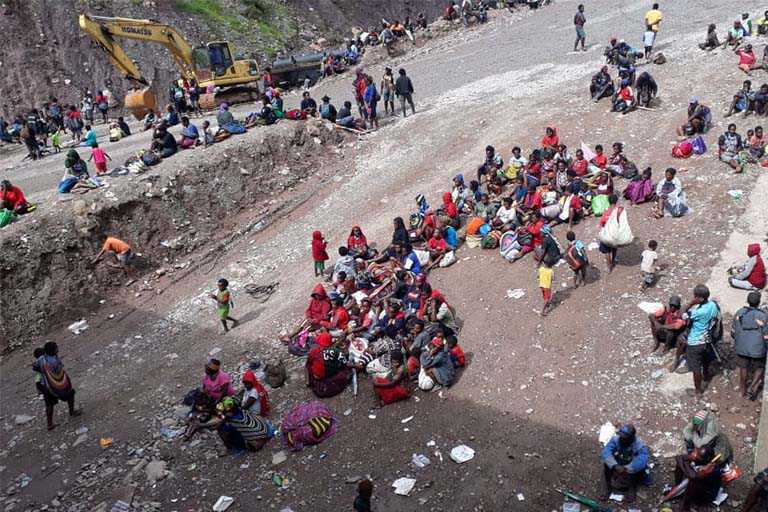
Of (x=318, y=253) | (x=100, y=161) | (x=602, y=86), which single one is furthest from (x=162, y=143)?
(x=602, y=86)

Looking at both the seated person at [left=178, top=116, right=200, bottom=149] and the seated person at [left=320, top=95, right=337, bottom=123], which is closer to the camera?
the seated person at [left=178, top=116, right=200, bottom=149]

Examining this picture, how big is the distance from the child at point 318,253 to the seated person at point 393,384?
4.03m

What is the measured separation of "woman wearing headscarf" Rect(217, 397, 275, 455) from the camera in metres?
7.67

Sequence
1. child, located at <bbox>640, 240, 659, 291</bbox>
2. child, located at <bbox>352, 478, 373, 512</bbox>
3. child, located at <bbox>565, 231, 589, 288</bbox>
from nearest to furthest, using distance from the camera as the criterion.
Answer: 1. child, located at <bbox>352, 478, 373, 512</bbox>
2. child, located at <bbox>640, 240, 659, 291</bbox>
3. child, located at <bbox>565, 231, 589, 288</bbox>

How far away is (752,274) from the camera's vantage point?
8.37m

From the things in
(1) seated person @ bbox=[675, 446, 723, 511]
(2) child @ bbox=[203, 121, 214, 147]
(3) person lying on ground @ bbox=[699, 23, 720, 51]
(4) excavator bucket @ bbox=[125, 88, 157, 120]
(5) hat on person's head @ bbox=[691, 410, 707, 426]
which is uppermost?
(4) excavator bucket @ bbox=[125, 88, 157, 120]

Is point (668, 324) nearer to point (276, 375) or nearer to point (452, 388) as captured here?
point (452, 388)

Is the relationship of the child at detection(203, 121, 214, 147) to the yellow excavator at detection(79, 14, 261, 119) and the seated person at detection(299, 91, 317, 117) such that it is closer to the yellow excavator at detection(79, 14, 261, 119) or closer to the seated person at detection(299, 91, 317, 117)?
the seated person at detection(299, 91, 317, 117)

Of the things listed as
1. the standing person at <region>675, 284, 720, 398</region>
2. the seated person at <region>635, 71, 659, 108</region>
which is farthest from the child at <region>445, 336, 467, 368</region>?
the seated person at <region>635, 71, 659, 108</region>

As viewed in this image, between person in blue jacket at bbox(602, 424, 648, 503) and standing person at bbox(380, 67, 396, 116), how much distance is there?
1403 cm

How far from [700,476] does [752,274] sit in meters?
3.64

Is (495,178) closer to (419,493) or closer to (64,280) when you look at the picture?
(419,493)

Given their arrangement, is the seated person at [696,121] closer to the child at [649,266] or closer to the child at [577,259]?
the child at [649,266]

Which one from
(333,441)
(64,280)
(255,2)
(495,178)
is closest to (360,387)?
(333,441)
